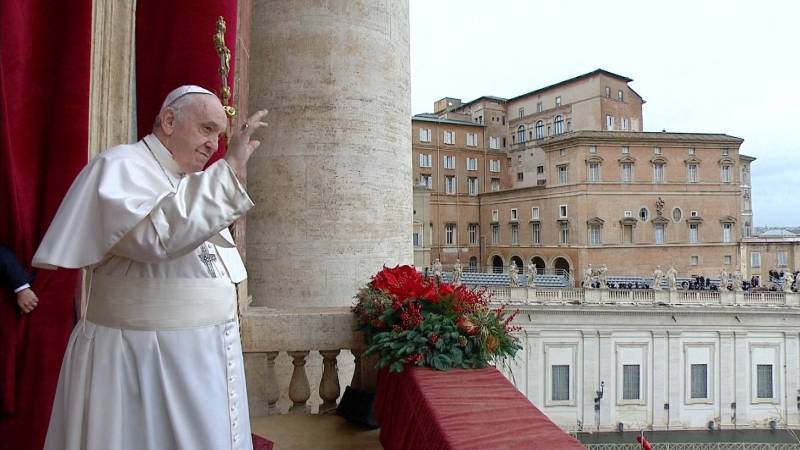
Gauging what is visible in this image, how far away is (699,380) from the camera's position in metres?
23.0

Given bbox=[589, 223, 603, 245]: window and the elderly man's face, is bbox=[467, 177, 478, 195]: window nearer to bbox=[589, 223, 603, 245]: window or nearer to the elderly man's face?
bbox=[589, 223, 603, 245]: window

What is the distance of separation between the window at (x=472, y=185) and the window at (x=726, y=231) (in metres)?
19.4

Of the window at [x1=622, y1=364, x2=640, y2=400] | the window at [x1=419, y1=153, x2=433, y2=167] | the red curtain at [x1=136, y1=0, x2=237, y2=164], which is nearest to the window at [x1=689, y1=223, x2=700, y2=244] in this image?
the window at [x1=419, y1=153, x2=433, y2=167]

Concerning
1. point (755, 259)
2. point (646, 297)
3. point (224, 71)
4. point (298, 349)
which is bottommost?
point (646, 297)

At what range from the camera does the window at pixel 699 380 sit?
22.9 metres

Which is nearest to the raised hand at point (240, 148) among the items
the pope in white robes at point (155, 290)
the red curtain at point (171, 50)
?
the pope in white robes at point (155, 290)

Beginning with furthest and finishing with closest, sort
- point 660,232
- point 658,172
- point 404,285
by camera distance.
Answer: point 658,172 < point 660,232 < point 404,285

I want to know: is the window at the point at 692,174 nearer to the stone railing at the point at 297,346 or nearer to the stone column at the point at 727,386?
the stone column at the point at 727,386

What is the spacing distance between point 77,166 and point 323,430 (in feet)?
7.63

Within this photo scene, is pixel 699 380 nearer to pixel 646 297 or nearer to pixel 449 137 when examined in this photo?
pixel 646 297

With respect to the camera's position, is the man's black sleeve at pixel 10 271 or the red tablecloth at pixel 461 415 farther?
the man's black sleeve at pixel 10 271

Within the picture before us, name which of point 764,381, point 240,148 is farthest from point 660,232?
point 240,148

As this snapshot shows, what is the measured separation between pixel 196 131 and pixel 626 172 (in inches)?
1629

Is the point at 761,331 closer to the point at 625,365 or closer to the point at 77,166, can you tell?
the point at 625,365
